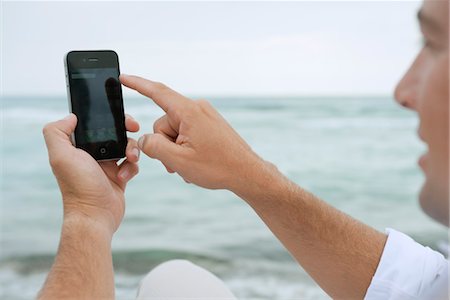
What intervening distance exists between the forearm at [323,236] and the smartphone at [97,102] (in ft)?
1.11

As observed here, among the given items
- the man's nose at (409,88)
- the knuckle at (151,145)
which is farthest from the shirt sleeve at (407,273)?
the knuckle at (151,145)

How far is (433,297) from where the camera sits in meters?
1.19

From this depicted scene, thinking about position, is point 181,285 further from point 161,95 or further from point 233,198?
point 233,198

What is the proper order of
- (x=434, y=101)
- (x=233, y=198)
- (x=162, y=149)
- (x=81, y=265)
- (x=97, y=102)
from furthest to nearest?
1. (x=233, y=198)
2. (x=97, y=102)
3. (x=162, y=149)
4. (x=81, y=265)
5. (x=434, y=101)

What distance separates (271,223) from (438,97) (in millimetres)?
507

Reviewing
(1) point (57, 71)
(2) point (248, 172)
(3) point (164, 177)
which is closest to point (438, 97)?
(2) point (248, 172)

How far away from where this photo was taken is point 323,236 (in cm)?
125

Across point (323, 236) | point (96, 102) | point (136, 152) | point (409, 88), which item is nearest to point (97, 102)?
point (96, 102)

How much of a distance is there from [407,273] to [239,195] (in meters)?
0.38

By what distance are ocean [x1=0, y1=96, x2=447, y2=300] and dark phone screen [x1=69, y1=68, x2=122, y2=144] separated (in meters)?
1.94

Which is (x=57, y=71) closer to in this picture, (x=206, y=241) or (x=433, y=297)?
(x=206, y=241)

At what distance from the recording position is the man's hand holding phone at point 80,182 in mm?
1156

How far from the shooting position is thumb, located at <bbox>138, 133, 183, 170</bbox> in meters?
1.15

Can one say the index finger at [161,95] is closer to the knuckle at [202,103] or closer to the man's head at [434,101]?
the knuckle at [202,103]
